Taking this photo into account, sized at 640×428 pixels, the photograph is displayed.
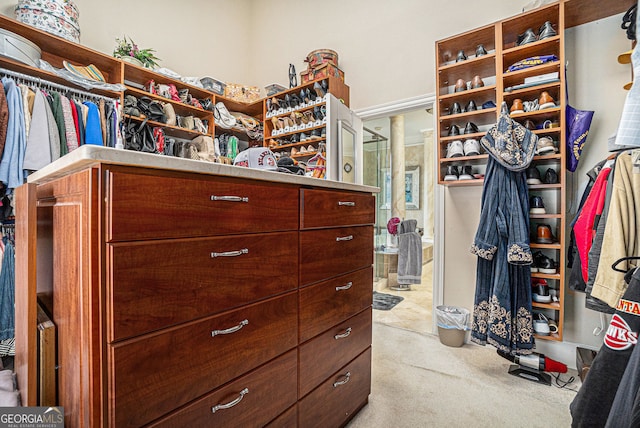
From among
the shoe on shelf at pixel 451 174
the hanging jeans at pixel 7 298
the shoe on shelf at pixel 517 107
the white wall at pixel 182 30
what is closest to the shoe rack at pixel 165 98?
the white wall at pixel 182 30

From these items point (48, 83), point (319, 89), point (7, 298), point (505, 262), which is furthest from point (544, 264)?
point (48, 83)

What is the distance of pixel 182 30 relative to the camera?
10.9ft

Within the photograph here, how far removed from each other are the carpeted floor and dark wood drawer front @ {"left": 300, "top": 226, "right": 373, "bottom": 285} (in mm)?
816

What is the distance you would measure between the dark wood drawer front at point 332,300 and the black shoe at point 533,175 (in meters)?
1.40

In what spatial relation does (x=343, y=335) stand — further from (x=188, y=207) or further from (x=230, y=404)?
(x=188, y=207)

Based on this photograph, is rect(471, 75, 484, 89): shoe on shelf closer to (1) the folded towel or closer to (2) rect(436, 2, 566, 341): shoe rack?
(2) rect(436, 2, 566, 341): shoe rack

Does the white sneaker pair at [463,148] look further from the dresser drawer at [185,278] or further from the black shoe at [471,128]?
the dresser drawer at [185,278]

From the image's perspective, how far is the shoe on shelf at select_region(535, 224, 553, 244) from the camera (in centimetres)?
201

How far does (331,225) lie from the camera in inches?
49.9

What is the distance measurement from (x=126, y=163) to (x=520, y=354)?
2541mm

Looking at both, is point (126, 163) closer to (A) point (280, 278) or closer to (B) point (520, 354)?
(A) point (280, 278)

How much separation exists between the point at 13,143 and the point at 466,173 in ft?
10.2

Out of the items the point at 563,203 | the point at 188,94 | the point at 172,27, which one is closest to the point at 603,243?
the point at 563,203

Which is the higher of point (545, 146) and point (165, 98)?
point (165, 98)
